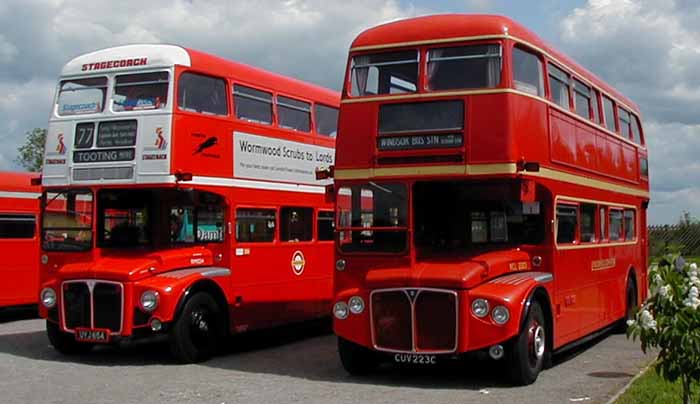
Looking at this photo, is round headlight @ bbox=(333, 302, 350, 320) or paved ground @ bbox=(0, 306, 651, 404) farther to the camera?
round headlight @ bbox=(333, 302, 350, 320)

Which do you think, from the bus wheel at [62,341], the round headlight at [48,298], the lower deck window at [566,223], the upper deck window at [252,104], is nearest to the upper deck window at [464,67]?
the lower deck window at [566,223]

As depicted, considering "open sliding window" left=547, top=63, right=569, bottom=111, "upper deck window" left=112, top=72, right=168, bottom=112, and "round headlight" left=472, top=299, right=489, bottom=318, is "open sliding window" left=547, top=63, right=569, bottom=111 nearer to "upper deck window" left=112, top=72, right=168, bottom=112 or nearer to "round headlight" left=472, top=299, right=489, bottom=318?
"round headlight" left=472, top=299, right=489, bottom=318

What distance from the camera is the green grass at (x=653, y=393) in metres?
9.48

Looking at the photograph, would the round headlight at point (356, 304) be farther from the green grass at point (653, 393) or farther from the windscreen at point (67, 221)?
the windscreen at point (67, 221)

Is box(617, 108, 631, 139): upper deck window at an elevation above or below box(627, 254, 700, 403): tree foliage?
above

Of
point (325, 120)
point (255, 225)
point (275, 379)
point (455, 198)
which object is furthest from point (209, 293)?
point (325, 120)

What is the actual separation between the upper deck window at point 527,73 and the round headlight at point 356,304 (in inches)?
126

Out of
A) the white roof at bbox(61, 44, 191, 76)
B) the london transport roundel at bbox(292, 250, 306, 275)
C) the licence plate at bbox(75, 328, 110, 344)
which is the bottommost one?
the licence plate at bbox(75, 328, 110, 344)

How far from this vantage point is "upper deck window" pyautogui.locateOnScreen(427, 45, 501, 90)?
11633 mm

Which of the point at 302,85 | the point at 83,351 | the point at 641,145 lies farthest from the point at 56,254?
the point at 641,145

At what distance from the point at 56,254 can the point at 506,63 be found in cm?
740

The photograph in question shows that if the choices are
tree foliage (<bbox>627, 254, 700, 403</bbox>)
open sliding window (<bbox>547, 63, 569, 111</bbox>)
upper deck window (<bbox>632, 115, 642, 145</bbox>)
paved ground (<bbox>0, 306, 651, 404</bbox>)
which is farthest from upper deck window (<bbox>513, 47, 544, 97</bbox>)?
upper deck window (<bbox>632, 115, 642, 145</bbox>)

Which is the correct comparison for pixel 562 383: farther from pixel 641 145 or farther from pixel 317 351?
pixel 641 145

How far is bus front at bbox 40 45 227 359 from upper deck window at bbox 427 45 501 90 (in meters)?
3.97
